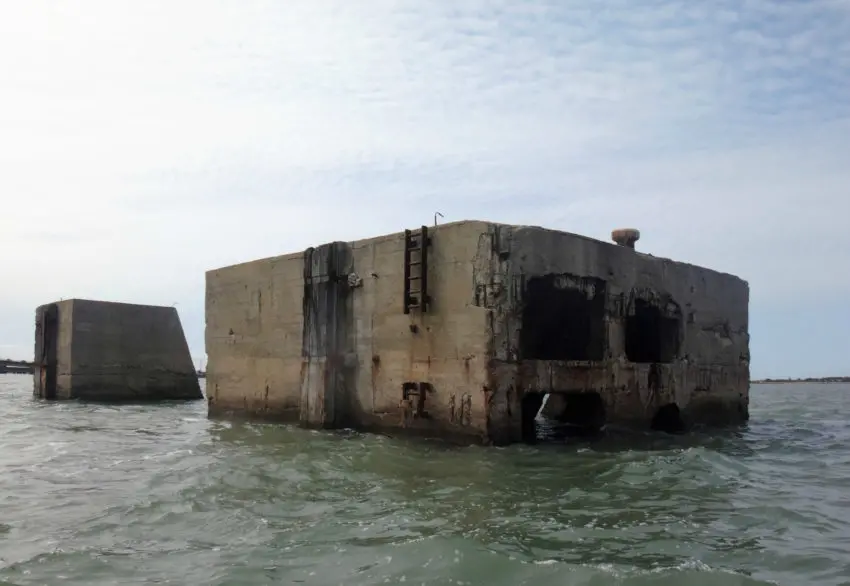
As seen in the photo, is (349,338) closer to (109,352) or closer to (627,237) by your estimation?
(627,237)

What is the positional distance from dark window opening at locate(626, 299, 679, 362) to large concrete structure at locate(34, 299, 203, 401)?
47.8ft

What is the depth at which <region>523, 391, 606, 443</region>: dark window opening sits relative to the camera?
970cm

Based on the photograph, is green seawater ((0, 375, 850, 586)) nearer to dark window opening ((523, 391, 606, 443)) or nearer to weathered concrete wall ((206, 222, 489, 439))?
dark window opening ((523, 391, 606, 443))

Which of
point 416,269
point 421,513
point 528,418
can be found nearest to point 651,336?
point 528,418

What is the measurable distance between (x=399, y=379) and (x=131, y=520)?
4649mm

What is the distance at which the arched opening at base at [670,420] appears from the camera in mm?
11812

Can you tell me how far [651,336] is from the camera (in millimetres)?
12469

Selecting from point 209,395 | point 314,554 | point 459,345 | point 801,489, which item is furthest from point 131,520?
point 209,395

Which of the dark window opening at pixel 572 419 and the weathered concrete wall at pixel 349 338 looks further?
the dark window opening at pixel 572 419

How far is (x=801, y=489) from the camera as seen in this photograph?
283 inches

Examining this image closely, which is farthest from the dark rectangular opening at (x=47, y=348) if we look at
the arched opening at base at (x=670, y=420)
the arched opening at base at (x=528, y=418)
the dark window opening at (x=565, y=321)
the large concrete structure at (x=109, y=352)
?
the arched opening at base at (x=670, y=420)

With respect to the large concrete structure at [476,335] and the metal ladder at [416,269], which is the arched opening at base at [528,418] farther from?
the metal ladder at [416,269]

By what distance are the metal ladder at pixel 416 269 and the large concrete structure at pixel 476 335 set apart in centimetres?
2

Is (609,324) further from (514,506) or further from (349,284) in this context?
(514,506)
